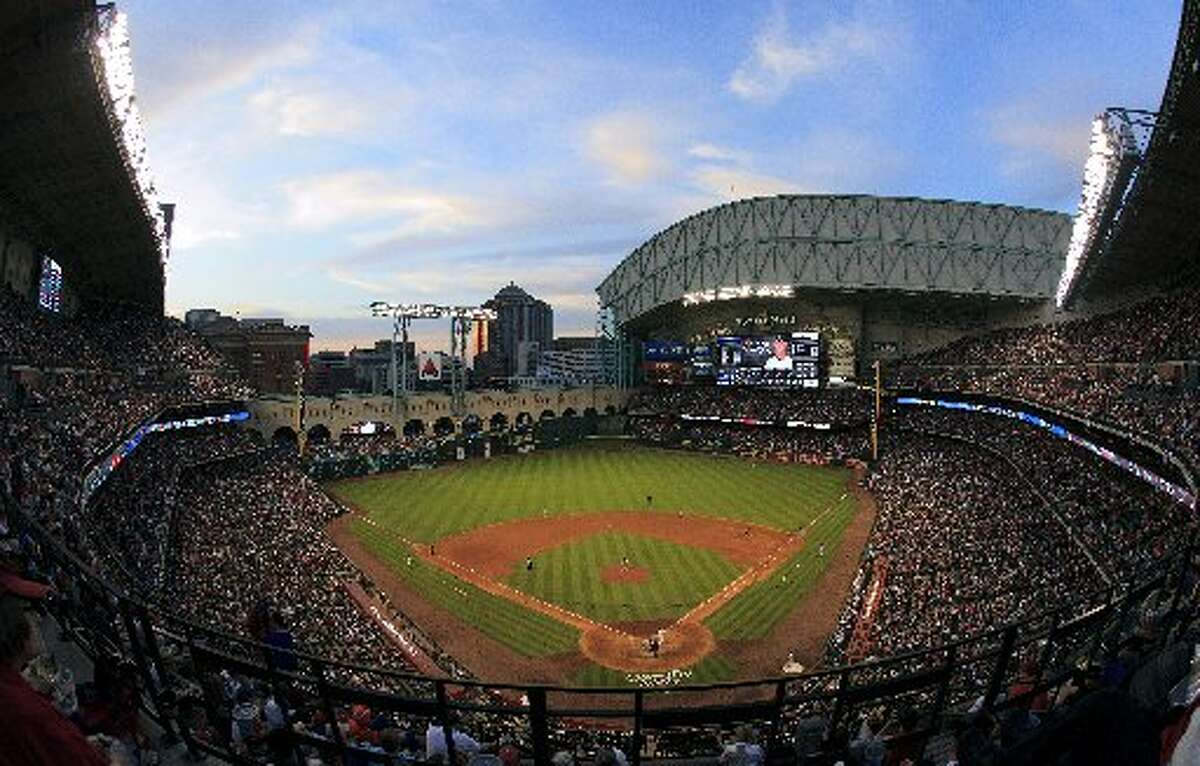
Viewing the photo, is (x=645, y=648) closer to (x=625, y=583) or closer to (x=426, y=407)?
(x=625, y=583)

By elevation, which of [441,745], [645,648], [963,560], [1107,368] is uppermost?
[1107,368]

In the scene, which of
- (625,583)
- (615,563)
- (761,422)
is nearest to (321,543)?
(615,563)

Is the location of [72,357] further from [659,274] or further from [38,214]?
[659,274]

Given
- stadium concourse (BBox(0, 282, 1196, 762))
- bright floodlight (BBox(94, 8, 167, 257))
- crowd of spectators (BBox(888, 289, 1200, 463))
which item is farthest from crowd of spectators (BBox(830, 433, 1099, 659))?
bright floodlight (BBox(94, 8, 167, 257))

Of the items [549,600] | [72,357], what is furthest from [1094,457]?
[72,357]

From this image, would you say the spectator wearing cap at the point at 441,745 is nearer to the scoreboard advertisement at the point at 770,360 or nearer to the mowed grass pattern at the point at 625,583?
the mowed grass pattern at the point at 625,583

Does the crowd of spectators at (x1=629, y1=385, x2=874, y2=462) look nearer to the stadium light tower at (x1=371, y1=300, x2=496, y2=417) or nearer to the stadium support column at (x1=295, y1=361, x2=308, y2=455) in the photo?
the stadium light tower at (x1=371, y1=300, x2=496, y2=417)
